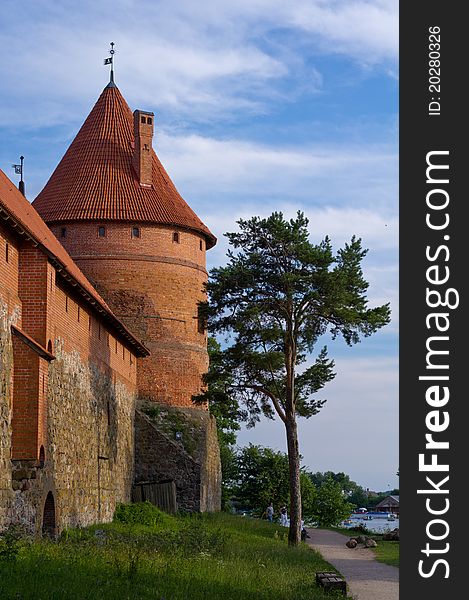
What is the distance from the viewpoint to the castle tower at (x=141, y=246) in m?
34.0

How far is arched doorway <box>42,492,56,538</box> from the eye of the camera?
20.7m

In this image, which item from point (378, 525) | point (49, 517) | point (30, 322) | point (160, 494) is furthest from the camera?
point (378, 525)

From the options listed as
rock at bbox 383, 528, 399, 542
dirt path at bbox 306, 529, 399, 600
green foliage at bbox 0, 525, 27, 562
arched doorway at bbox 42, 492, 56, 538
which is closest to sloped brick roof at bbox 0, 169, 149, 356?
arched doorway at bbox 42, 492, 56, 538

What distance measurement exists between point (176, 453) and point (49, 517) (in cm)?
1252

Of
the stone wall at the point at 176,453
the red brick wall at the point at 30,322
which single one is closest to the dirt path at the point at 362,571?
the stone wall at the point at 176,453

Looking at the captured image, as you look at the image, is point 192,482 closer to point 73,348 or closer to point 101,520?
point 101,520

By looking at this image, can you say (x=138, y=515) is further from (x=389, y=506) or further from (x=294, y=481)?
(x=389, y=506)

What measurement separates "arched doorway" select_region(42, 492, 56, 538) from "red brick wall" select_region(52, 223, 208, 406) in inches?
524

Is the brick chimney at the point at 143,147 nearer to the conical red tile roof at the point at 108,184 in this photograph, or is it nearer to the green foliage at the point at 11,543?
the conical red tile roof at the point at 108,184

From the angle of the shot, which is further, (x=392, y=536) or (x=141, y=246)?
(x=141, y=246)

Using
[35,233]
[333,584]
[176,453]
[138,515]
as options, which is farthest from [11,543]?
[176,453]

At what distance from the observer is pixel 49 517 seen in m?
21.0

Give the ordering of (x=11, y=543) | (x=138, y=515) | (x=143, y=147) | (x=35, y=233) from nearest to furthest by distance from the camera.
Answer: (x=11, y=543) → (x=35, y=233) → (x=138, y=515) → (x=143, y=147)

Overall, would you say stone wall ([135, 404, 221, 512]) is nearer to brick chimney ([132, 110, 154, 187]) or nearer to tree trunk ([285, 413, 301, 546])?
tree trunk ([285, 413, 301, 546])
